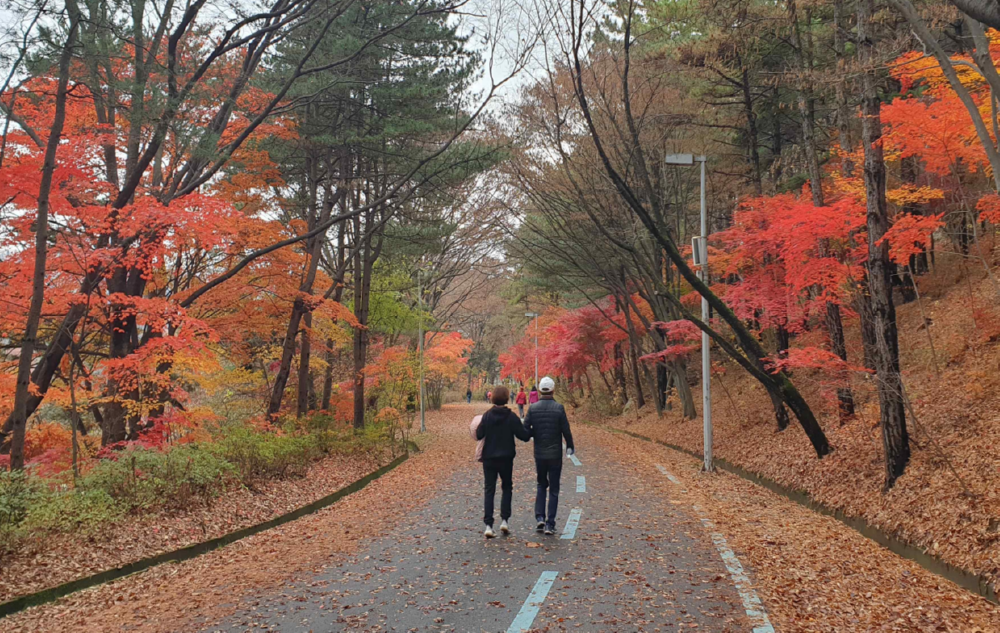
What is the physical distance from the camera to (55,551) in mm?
7254

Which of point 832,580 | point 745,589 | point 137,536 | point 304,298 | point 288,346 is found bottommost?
point 137,536

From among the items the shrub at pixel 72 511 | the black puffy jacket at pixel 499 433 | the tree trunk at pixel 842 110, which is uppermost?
the tree trunk at pixel 842 110

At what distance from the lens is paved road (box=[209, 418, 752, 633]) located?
15.9 feet

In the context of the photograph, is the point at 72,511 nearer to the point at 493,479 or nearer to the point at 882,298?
the point at 493,479

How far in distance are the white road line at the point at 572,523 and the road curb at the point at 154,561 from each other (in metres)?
4.61

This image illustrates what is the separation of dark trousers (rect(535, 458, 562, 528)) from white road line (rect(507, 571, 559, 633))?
160cm

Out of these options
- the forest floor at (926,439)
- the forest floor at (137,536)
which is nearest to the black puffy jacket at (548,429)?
the forest floor at (926,439)

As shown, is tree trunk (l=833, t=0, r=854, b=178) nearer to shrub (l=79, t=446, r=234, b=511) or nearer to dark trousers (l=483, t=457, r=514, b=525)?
dark trousers (l=483, t=457, r=514, b=525)

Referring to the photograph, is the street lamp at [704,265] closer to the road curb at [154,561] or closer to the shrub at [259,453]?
the road curb at [154,561]

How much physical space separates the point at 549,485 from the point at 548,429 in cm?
72

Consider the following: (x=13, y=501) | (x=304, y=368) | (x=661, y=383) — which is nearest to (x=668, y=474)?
(x=304, y=368)

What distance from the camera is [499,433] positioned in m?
7.61

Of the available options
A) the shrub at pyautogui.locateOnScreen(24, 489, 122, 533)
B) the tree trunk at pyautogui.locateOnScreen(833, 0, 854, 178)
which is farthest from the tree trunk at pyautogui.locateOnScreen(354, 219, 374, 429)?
the tree trunk at pyautogui.locateOnScreen(833, 0, 854, 178)

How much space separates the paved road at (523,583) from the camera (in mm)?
4844
